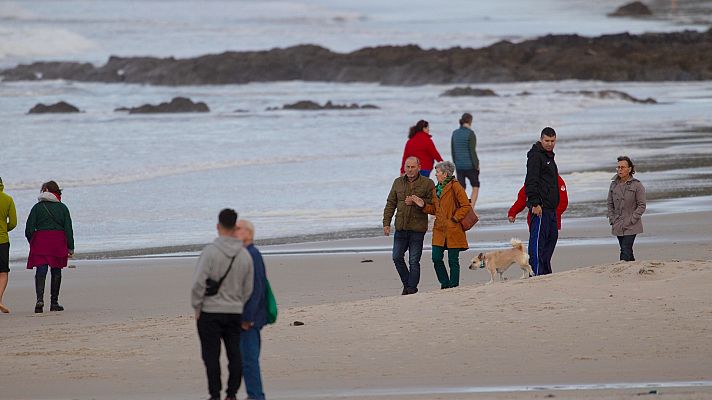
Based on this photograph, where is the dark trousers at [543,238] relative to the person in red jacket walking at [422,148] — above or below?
below

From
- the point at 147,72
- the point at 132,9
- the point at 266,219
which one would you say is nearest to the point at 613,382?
the point at 266,219

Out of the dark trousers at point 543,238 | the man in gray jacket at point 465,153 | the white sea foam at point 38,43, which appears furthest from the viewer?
the white sea foam at point 38,43

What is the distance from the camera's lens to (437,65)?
65938 mm

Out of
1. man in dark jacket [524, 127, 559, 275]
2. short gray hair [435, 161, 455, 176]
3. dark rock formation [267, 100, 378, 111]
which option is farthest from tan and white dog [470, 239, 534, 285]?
dark rock formation [267, 100, 378, 111]

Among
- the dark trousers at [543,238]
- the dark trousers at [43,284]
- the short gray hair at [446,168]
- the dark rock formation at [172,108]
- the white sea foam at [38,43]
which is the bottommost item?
the dark trousers at [43,284]

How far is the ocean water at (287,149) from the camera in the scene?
17516 millimetres

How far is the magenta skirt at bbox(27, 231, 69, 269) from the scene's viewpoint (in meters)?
10.9

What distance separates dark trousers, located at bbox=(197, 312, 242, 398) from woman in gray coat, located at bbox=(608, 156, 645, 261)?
5.02 m

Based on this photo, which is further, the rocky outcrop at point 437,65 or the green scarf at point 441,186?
the rocky outcrop at point 437,65

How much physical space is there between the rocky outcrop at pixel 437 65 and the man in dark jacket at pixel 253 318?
5677cm

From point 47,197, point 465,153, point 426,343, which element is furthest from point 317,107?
point 426,343

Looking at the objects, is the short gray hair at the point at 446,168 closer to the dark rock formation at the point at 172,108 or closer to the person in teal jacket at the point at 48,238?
the person in teal jacket at the point at 48,238

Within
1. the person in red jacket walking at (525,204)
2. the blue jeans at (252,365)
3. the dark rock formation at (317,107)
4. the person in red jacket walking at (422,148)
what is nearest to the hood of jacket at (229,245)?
the blue jeans at (252,365)

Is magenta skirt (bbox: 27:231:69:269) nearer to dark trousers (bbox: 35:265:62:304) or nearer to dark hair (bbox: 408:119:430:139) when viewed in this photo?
dark trousers (bbox: 35:265:62:304)
